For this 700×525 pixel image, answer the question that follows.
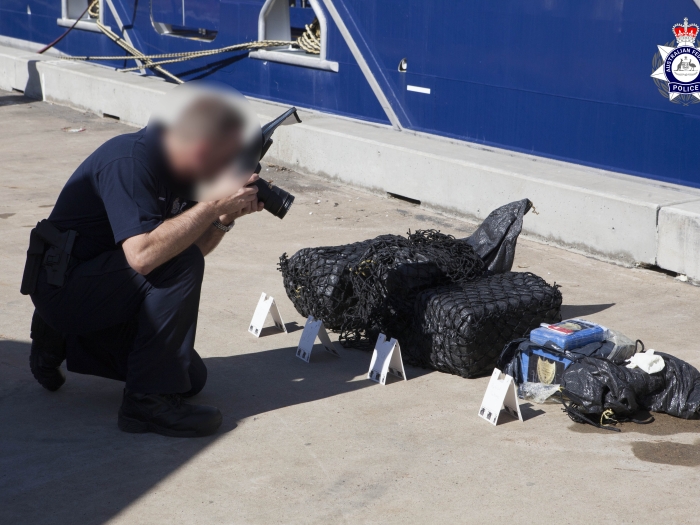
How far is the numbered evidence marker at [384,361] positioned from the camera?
409cm

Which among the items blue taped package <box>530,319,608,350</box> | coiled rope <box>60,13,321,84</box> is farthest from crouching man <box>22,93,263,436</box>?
coiled rope <box>60,13,321,84</box>

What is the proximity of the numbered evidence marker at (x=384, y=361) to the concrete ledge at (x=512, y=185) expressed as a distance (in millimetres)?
2576

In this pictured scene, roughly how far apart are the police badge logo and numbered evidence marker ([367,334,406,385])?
3.67m

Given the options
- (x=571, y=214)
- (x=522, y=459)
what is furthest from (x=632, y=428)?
(x=571, y=214)

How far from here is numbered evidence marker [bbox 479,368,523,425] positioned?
364 centimetres

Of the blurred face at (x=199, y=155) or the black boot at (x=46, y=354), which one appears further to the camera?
the black boot at (x=46, y=354)

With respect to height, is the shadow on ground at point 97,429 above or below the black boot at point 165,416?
below

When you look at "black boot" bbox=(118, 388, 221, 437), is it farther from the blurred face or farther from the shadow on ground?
the blurred face

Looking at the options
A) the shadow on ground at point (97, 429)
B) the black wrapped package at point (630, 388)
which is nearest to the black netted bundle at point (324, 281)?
the shadow on ground at point (97, 429)

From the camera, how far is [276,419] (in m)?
3.70

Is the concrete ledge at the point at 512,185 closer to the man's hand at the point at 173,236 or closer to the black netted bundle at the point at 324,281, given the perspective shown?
the black netted bundle at the point at 324,281

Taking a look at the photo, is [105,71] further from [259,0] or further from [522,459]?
[522,459]

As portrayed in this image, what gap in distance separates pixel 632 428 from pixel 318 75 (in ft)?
23.8

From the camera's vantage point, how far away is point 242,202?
3422mm
